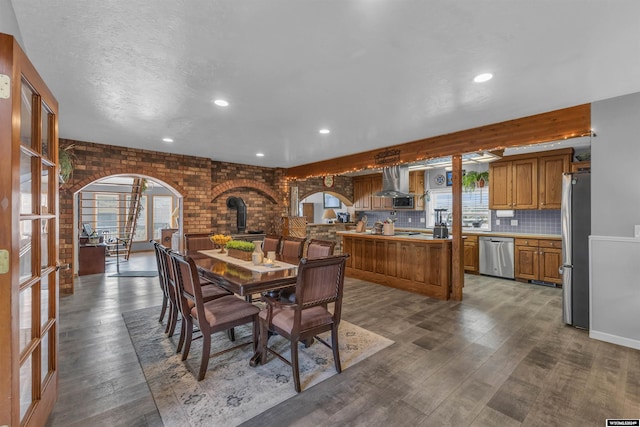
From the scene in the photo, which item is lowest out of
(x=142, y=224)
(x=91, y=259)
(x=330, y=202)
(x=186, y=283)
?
(x=91, y=259)

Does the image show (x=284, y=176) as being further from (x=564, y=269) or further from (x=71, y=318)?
(x=564, y=269)

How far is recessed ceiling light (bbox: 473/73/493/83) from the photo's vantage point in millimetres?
2322

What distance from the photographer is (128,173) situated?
203 inches

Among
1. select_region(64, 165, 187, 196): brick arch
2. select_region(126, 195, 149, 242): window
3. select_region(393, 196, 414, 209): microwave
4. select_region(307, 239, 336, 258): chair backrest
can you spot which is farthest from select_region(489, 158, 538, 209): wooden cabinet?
select_region(126, 195, 149, 242): window

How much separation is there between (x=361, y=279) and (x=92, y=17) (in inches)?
195

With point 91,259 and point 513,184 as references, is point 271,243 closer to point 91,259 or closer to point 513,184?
point 91,259

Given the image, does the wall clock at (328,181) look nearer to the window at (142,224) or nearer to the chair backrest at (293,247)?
the chair backrest at (293,247)

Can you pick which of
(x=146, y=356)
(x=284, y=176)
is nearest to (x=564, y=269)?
(x=146, y=356)

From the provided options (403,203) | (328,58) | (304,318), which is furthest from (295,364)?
(403,203)

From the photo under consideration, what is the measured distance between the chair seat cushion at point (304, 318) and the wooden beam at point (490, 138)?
3.02m

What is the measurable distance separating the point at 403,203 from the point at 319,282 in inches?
214

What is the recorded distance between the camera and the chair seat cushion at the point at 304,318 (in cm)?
217

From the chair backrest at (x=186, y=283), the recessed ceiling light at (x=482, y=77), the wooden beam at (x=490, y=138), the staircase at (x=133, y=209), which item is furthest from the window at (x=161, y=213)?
the recessed ceiling light at (x=482, y=77)

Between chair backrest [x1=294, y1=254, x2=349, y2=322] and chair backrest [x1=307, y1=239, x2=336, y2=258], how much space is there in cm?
81
